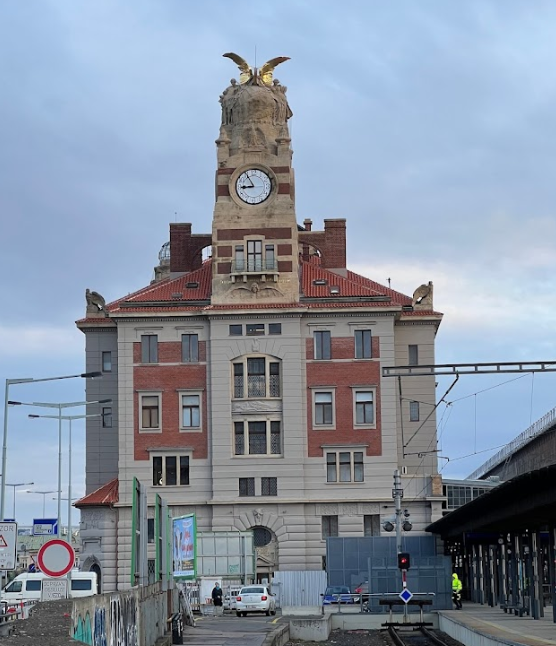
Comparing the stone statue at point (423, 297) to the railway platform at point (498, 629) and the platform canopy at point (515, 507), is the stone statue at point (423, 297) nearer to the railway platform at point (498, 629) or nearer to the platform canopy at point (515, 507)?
the platform canopy at point (515, 507)

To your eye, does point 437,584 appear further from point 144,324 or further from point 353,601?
point 144,324

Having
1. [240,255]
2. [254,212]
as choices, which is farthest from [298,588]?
[254,212]

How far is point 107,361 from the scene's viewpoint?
9412 cm

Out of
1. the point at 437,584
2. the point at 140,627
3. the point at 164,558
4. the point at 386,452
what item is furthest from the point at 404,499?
the point at 140,627

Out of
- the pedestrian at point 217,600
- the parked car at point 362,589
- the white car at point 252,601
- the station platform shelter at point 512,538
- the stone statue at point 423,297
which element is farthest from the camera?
the stone statue at point 423,297

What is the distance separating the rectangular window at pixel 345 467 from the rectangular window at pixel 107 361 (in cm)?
1688

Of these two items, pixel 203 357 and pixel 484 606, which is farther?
pixel 203 357

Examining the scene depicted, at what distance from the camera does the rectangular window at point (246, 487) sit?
87.1 metres

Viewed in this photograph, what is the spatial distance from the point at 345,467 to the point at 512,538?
23.9 metres

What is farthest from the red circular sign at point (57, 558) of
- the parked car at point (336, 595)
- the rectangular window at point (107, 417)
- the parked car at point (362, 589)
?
the rectangular window at point (107, 417)

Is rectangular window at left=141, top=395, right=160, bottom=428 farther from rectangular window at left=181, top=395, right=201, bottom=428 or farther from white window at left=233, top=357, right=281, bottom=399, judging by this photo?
white window at left=233, top=357, right=281, bottom=399

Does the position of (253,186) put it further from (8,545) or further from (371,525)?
(8,545)

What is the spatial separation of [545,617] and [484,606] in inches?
704

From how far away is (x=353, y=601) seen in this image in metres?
72.6
